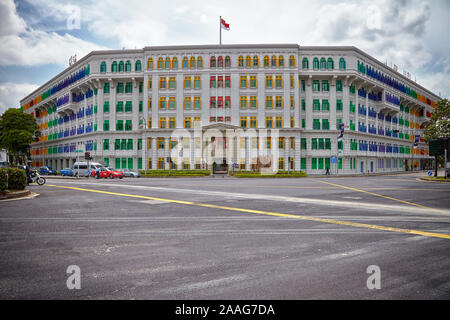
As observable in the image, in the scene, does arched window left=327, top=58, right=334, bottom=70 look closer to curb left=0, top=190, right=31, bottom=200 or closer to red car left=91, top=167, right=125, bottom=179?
red car left=91, top=167, right=125, bottom=179

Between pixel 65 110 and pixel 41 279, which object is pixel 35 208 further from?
pixel 65 110

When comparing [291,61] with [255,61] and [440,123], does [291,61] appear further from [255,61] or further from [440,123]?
[440,123]

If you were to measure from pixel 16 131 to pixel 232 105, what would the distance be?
46551mm

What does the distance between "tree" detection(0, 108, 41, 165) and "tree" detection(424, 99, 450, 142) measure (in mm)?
74129

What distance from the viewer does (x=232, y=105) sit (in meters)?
51.0

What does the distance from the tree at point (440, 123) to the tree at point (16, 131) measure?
74.1m

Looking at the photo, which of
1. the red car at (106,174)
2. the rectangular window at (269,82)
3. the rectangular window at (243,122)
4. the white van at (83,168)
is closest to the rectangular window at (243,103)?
the rectangular window at (243,122)

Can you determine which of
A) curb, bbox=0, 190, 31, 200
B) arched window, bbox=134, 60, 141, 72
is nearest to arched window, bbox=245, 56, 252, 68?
arched window, bbox=134, 60, 141, 72

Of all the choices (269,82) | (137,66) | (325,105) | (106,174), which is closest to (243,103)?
(269,82)

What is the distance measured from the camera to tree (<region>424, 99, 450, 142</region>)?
139 feet

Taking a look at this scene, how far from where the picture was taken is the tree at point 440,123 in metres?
42.3
